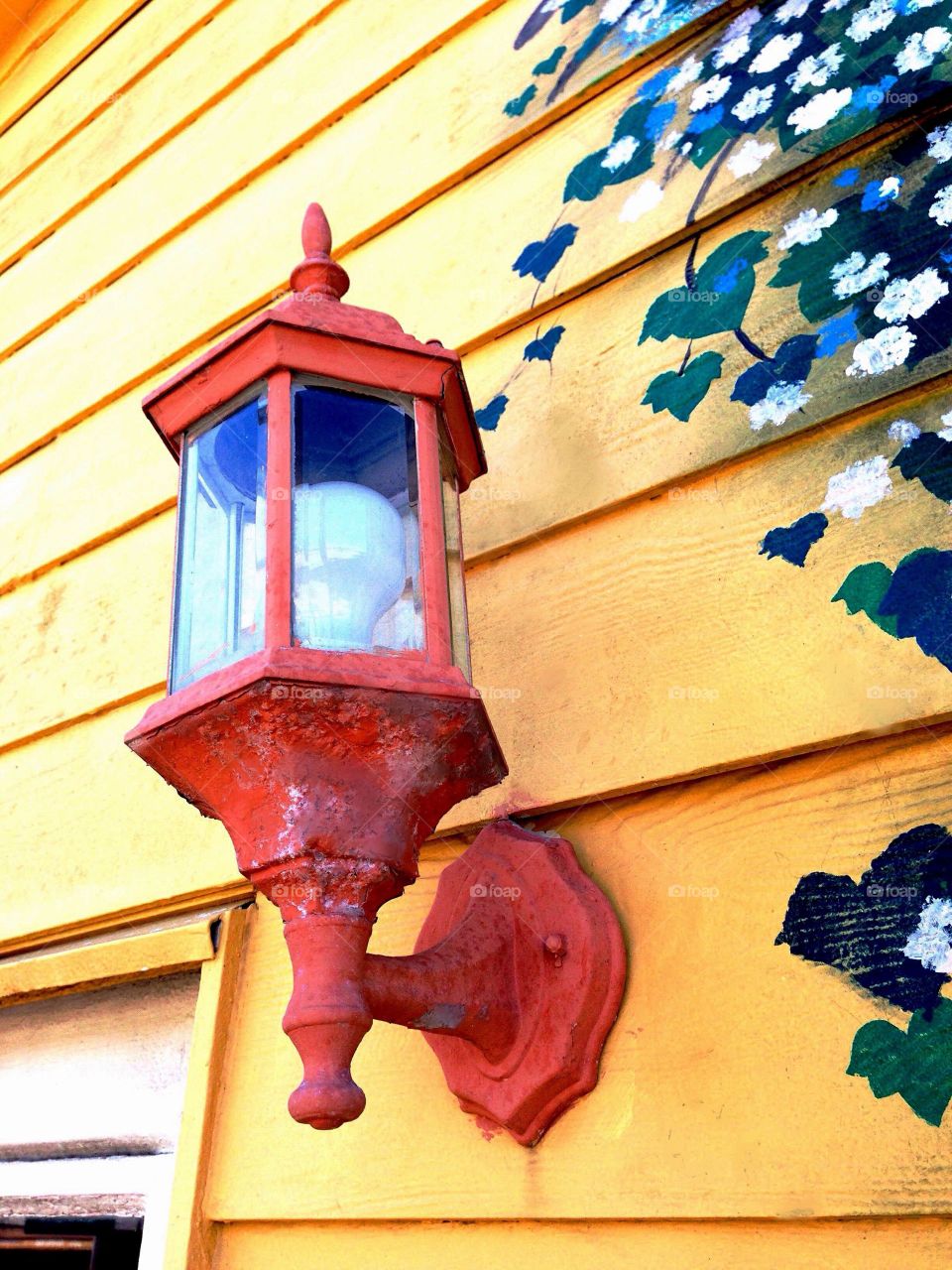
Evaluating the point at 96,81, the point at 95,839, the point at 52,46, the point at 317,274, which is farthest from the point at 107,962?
the point at 52,46

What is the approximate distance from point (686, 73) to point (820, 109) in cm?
21

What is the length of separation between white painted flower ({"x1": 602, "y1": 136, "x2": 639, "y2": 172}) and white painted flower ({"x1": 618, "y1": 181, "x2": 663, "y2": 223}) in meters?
0.06

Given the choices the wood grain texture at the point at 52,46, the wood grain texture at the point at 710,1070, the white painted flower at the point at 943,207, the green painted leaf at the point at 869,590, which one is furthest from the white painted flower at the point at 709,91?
the wood grain texture at the point at 52,46

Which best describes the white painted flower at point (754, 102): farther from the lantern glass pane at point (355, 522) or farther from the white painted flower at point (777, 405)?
the lantern glass pane at point (355, 522)

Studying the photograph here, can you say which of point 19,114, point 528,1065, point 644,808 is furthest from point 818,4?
point 19,114

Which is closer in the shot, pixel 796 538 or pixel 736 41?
pixel 796 538

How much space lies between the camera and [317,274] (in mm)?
1056

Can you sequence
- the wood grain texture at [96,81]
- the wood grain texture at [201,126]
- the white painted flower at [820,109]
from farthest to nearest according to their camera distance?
the wood grain texture at [96,81], the wood grain texture at [201,126], the white painted flower at [820,109]

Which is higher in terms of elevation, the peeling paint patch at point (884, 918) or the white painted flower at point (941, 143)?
the white painted flower at point (941, 143)

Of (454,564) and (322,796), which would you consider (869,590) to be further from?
(322,796)

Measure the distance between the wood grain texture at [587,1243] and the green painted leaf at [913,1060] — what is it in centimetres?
8

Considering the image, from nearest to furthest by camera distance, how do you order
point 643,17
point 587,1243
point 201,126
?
point 587,1243
point 643,17
point 201,126

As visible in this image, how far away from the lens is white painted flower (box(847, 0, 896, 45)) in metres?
1.10

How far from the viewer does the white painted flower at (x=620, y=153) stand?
129cm
